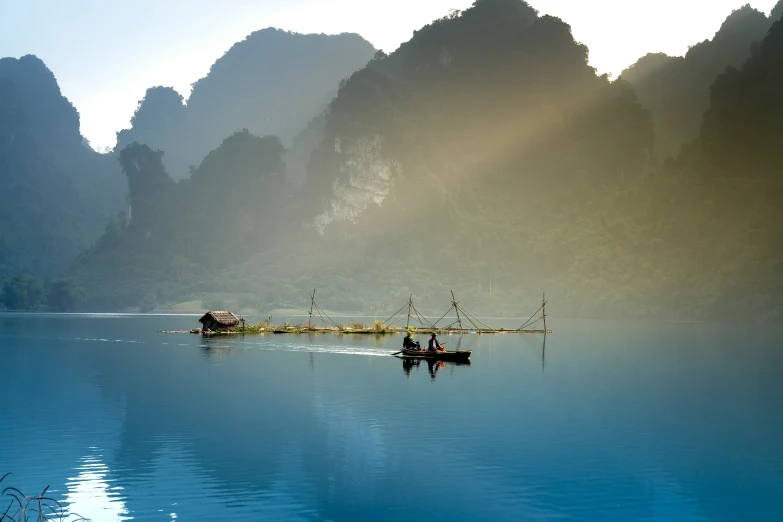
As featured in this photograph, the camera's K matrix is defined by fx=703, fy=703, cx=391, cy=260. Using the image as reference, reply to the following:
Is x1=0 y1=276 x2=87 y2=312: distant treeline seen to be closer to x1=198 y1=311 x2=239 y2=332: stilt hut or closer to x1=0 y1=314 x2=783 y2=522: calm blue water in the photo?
x1=198 y1=311 x2=239 y2=332: stilt hut

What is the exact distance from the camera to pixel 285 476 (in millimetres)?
19219

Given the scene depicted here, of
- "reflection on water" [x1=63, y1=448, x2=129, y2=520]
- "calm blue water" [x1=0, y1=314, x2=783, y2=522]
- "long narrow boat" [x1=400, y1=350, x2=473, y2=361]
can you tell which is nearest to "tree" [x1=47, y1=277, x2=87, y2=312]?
"calm blue water" [x1=0, y1=314, x2=783, y2=522]

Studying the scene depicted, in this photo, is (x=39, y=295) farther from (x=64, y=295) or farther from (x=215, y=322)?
(x=215, y=322)

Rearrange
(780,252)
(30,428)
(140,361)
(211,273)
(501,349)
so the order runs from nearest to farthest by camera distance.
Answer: (30,428)
(140,361)
(501,349)
(780,252)
(211,273)

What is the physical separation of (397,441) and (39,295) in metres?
168

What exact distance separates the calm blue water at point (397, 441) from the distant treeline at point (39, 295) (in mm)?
130849

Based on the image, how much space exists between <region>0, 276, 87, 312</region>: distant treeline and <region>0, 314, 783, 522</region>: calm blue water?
131m

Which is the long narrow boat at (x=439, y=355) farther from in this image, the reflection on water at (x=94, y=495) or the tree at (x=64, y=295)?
the tree at (x=64, y=295)

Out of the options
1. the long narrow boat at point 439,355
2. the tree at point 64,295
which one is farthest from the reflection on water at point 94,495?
the tree at point 64,295

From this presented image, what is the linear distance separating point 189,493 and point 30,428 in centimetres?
1133

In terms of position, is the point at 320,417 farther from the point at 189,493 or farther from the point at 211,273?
the point at 211,273

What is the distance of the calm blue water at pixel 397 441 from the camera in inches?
674

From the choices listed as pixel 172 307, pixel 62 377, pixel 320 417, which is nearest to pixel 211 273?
pixel 172 307

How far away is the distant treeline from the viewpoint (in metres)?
165
